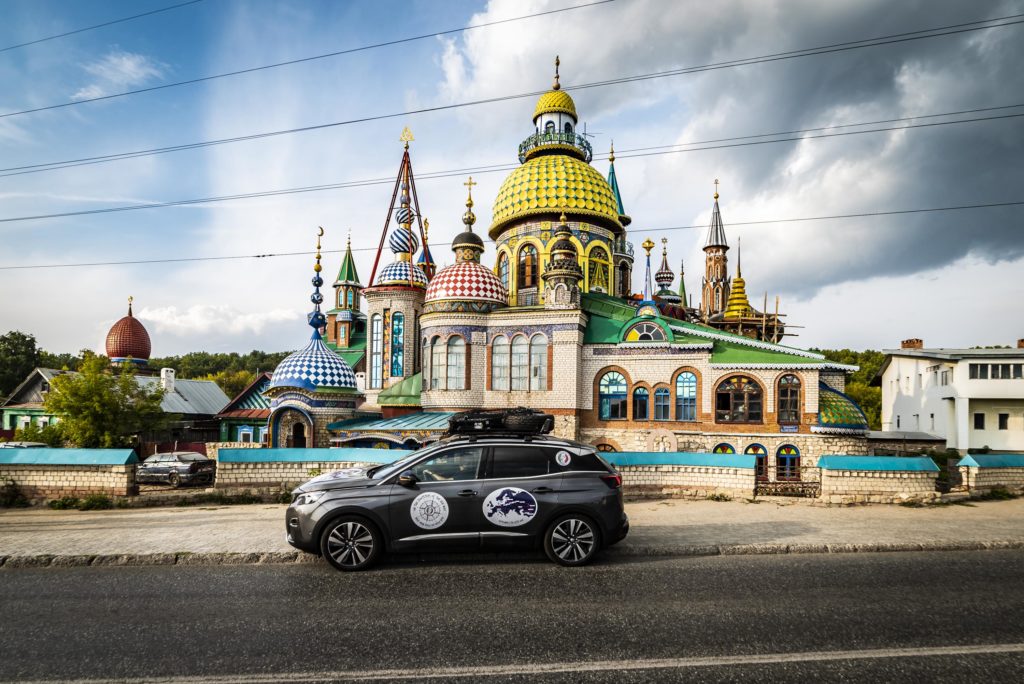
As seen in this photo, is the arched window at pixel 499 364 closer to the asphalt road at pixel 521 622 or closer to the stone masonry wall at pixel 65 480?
the stone masonry wall at pixel 65 480

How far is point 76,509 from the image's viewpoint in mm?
13766

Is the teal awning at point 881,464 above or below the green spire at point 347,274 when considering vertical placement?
below

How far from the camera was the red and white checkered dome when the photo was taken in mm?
26641

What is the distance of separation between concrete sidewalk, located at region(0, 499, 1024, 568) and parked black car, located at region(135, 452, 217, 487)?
8573 mm

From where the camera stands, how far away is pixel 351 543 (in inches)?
328

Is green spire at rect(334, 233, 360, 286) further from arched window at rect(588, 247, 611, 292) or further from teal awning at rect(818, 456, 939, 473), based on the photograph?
teal awning at rect(818, 456, 939, 473)

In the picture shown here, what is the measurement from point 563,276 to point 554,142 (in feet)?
37.2

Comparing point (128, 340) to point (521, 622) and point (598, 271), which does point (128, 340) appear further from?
point (521, 622)

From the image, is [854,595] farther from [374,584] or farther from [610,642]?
[374,584]

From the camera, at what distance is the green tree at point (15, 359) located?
53.8m

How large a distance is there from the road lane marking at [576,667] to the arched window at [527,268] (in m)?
27.0

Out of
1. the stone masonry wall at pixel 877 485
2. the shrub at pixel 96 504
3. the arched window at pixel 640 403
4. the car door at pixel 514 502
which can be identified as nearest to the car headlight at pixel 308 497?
the car door at pixel 514 502

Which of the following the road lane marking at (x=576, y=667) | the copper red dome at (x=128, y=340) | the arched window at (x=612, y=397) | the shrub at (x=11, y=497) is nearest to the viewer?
the road lane marking at (x=576, y=667)

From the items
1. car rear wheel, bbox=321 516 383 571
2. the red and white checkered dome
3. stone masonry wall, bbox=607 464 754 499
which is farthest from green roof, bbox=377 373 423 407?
car rear wheel, bbox=321 516 383 571
